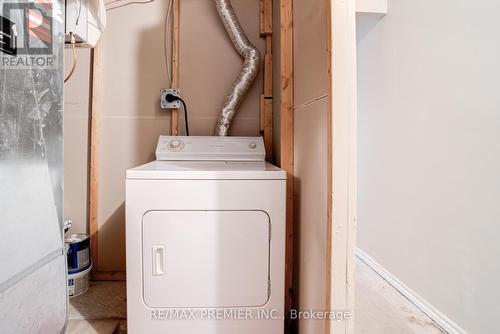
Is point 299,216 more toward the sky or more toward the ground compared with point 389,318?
more toward the sky

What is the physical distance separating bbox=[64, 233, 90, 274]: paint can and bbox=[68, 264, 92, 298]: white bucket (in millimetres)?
28

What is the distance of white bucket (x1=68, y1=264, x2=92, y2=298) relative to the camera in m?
1.81

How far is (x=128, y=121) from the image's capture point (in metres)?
2.12

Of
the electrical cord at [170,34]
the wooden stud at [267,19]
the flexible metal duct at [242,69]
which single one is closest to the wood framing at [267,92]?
the wooden stud at [267,19]

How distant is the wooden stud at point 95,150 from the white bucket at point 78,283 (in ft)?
0.61

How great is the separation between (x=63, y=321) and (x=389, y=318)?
5.78 feet

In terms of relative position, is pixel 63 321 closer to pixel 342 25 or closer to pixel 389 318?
pixel 342 25

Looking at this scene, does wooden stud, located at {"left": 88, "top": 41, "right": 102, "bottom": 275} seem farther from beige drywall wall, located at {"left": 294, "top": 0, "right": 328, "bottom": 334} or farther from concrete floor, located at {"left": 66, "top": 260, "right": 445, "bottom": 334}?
beige drywall wall, located at {"left": 294, "top": 0, "right": 328, "bottom": 334}

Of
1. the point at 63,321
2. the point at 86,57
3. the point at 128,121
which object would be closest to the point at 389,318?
the point at 63,321

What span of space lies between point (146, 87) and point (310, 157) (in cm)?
153

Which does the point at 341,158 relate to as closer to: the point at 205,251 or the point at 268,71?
the point at 205,251

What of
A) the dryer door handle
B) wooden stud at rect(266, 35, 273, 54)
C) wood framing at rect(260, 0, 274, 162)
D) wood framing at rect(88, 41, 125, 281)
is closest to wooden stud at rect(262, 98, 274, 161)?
wood framing at rect(260, 0, 274, 162)

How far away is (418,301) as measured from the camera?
177cm

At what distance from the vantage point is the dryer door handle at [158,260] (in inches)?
49.1
